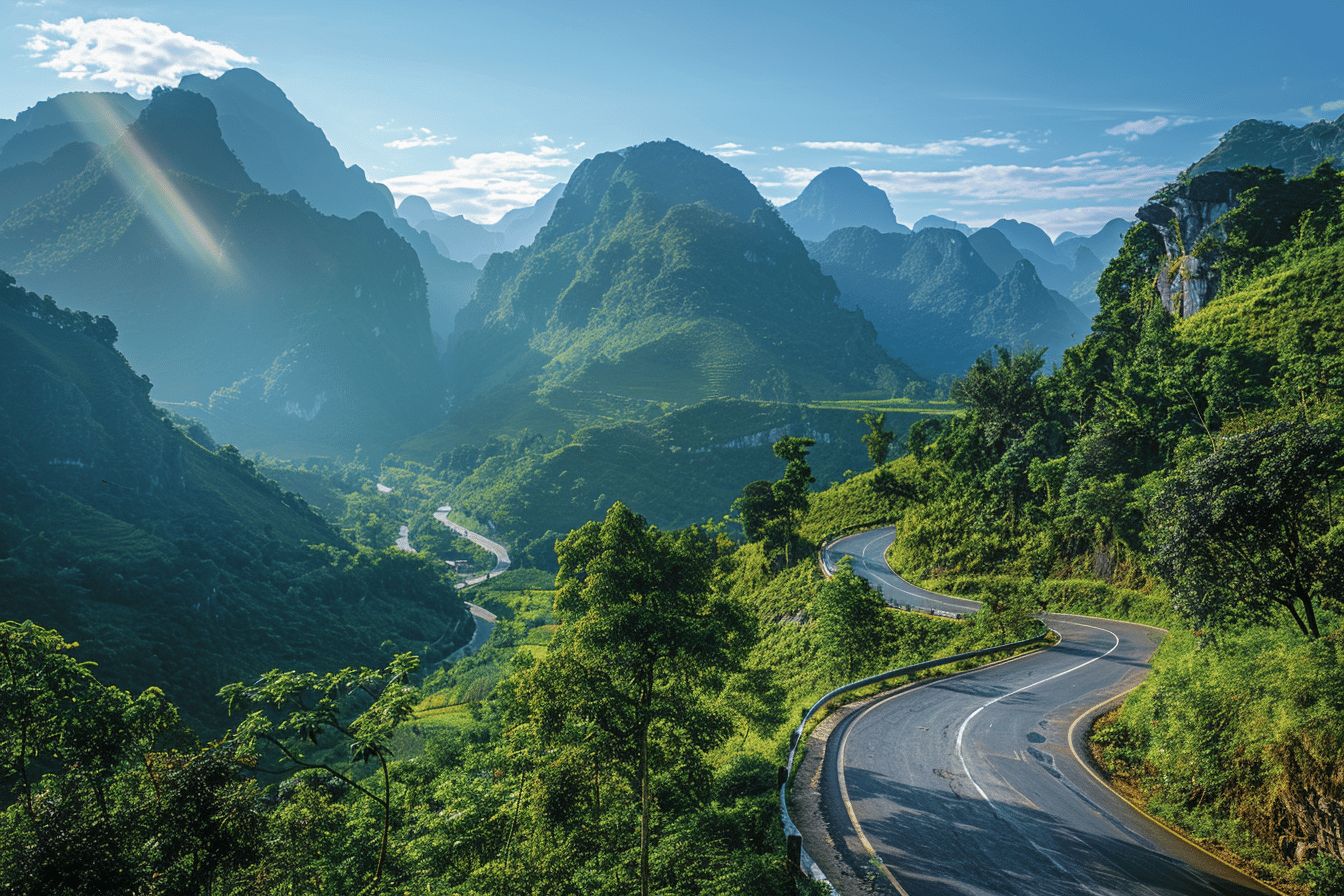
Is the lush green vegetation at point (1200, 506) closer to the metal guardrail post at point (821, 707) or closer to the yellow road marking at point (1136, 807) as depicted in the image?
Answer: the yellow road marking at point (1136, 807)

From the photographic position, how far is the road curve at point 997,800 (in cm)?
1378

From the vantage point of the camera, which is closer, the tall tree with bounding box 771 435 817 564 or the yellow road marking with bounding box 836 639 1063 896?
the yellow road marking with bounding box 836 639 1063 896

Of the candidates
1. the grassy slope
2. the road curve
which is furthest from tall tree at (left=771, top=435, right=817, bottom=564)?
the grassy slope

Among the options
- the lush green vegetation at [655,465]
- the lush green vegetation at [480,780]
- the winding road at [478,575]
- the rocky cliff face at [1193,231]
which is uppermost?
the rocky cliff face at [1193,231]

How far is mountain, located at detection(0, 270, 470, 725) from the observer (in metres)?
64.2

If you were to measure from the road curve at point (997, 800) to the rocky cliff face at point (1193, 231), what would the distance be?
39.1 m

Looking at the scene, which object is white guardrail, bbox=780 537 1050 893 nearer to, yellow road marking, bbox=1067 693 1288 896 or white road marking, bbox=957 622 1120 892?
white road marking, bbox=957 622 1120 892

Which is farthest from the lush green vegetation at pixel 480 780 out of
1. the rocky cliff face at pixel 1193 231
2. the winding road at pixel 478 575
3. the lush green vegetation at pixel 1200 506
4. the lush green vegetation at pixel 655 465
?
the lush green vegetation at pixel 655 465

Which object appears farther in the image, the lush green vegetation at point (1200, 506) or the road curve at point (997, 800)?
the lush green vegetation at point (1200, 506)

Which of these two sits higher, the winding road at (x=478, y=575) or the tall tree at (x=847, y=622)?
the tall tree at (x=847, y=622)

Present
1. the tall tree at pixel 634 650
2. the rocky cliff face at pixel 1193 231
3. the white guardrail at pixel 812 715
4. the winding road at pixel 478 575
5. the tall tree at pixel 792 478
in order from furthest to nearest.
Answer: the winding road at pixel 478 575 < the tall tree at pixel 792 478 < the rocky cliff face at pixel 1193 231 < the tall tree at pixel 634 650 < the white guardrail at pixel 812 715

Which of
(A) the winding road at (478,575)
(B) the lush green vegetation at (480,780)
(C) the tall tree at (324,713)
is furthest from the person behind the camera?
(A) the winding road at (478,575)

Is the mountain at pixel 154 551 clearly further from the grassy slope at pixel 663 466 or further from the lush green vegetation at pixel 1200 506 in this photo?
the lush green vegetation at pixel 1200 506

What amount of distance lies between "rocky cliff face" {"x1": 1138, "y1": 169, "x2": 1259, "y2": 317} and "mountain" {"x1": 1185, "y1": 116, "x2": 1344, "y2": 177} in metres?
124
